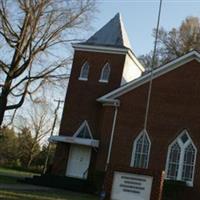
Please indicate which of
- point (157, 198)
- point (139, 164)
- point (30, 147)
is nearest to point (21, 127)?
point (30, 147)

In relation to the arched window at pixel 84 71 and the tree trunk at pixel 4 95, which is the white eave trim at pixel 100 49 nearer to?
the arched window at pixel 84 71

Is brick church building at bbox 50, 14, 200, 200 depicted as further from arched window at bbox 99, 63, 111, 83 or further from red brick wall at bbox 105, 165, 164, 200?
red brick wall at bbox 105, 165, 164, 200

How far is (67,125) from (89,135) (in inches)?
70.7

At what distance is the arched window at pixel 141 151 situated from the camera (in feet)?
97.5

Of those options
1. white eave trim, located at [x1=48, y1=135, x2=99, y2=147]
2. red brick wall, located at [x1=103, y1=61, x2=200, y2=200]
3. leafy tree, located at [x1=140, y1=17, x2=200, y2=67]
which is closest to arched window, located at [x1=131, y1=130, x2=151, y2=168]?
red brick wall, located at [x1=103, y1=61, x2=200, y2=200]

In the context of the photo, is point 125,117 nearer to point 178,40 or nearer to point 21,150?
point 178,40

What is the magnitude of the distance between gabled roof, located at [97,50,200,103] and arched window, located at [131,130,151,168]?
2.99m

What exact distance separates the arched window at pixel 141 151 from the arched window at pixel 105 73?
5.91m

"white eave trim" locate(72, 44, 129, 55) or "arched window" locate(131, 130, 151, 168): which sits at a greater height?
"white eave trim" locate(72, 44, 129, 55)

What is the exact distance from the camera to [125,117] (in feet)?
101

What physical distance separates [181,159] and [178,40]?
2836cm

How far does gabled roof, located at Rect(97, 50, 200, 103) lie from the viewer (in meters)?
30.0

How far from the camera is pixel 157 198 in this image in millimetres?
16578

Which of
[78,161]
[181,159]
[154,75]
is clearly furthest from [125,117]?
[78,161]
